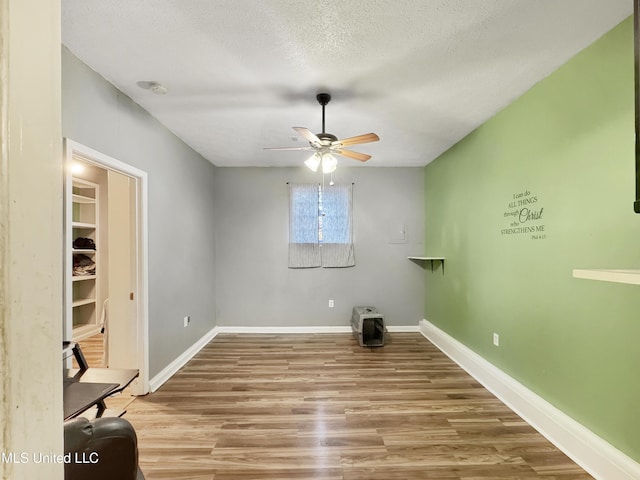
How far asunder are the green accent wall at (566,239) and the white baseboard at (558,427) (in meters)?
0.06

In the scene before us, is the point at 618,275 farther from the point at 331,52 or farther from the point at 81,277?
the point at 81,277

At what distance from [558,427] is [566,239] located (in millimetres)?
1295

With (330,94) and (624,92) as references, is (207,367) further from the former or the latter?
(624,92)

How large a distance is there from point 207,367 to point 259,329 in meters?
1.40

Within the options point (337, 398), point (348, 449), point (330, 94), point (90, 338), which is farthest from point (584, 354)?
point (90, 338)

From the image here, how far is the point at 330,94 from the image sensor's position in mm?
2533

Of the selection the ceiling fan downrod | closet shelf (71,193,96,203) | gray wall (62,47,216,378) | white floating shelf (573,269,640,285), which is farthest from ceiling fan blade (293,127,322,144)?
closet shelf (71,193,96,203)

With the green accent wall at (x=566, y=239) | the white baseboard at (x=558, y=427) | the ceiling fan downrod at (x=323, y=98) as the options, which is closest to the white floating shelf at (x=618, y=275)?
the green accent wall at (x=566, y=239)

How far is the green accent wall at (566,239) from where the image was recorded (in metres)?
1.75

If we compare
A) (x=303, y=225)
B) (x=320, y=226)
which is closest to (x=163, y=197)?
(x=303, y=225)

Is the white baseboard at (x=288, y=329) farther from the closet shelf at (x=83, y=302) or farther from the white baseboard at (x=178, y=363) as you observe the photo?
the closet shelf at (x=83, y=302)

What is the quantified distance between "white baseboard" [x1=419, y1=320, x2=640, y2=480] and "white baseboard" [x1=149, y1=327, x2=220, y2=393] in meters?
3.18

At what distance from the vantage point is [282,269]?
4.91 meters

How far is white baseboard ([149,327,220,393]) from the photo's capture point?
2.98 meters
